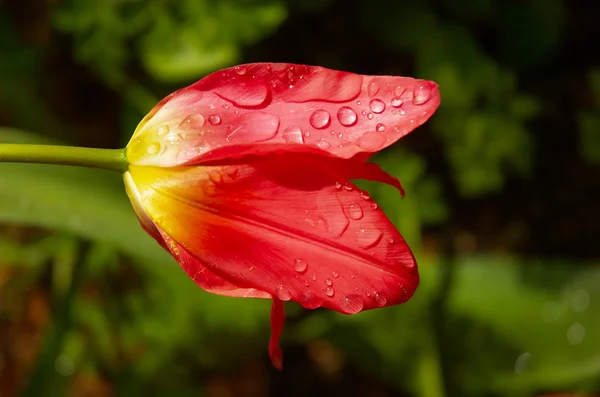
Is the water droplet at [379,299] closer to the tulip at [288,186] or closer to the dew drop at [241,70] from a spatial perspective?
the tulip at [288,186]

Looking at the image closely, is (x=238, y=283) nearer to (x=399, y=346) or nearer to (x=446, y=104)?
(x=399, y=346)

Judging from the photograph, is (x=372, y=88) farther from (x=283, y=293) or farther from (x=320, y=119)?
(x=283, y=293)

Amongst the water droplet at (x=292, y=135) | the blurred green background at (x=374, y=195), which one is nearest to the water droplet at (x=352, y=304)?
the water droplet at (x=292, y=135)

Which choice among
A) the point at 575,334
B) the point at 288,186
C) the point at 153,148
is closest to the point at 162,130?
the point at 153,148

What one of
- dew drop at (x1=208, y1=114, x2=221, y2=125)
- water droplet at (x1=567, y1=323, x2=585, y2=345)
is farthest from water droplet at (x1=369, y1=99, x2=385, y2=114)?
water droplet at (x1=567, y1=323, x2=585, y2=345)

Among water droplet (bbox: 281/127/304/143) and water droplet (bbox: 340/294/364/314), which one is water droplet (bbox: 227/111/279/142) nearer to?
water droplet (bbox: 281/127/304/143)

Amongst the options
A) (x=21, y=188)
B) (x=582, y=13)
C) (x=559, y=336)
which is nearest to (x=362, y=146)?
(x=21, y=188)
